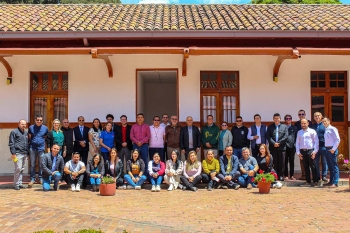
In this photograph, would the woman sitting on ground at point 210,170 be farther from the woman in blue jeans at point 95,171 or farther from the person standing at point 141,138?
the woman in blue jeans at point 95,171

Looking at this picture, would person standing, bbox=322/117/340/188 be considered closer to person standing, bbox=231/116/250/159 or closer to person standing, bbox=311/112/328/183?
person standing, bbox=311/112/328/183

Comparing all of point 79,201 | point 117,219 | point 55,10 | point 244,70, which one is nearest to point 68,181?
point 79,201

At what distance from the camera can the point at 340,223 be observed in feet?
20.9

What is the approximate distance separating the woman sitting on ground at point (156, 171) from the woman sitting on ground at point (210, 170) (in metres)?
1.06

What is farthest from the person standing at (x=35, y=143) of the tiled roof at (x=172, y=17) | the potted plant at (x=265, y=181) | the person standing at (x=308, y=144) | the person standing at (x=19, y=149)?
the person standing at (x=308, y=144)

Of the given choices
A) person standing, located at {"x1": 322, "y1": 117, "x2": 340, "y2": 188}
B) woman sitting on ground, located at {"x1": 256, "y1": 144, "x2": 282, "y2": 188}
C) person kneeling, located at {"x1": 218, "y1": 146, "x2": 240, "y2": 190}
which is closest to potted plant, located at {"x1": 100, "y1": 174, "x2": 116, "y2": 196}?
person kneeling, located at {"x1": 218, "y1": 146, "x2": 240, "y2": 190}

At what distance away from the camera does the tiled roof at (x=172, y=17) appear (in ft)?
35.2

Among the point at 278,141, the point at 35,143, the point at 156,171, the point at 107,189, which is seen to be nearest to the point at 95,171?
the point at 107,189

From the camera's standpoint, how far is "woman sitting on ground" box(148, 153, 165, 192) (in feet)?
31.2

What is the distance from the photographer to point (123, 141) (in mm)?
10406

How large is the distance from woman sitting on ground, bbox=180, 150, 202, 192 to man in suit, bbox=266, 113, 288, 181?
203 cm

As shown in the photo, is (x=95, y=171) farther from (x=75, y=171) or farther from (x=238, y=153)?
(x=238, y=153)

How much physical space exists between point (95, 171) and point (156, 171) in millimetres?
1502

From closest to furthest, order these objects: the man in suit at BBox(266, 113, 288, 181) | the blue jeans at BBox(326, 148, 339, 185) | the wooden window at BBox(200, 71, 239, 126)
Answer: the blue jeans at BBox(326, 148, 339, 185), the man in suit at BBox(266, 113, 288, 181), the wooden window at BBox(200, 71, 239, 126)
